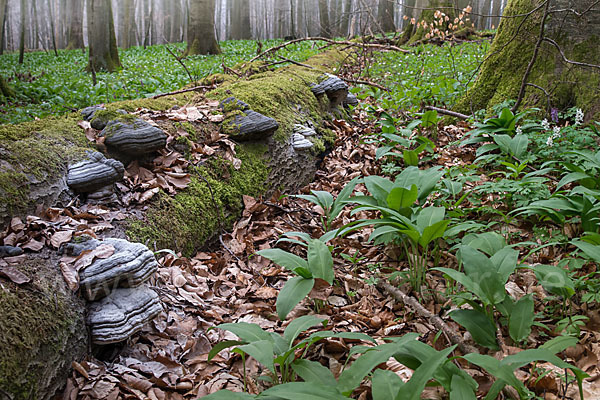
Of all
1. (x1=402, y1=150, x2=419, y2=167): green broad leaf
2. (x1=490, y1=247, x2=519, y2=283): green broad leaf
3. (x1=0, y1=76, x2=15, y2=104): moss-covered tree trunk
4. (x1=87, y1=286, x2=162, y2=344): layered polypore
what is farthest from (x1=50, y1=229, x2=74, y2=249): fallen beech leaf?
(x1=0, y1=76, x2=15, y2=104): moss-covered tree trunk

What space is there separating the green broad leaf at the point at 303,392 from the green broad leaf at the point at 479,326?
875 mm

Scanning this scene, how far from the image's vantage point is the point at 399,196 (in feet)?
9.01

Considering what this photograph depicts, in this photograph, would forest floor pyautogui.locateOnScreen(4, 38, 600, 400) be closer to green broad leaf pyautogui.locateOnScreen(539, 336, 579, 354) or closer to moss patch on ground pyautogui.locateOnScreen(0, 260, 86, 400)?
green broad leaf pyautogui.locateOnScreen(539, 336, 579, 354)

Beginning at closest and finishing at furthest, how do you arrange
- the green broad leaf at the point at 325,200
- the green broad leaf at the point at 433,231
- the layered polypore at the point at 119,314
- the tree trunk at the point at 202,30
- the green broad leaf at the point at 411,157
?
the layered polypore at the point at 119,314, the green broad leaf at the point at 433,231, the green broad leaf at the point at 325,200, the green broad leaf at the point at 411,157, the tree trunk at the point at 202,30

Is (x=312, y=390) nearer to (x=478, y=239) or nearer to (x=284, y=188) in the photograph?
(x=478, y=239)

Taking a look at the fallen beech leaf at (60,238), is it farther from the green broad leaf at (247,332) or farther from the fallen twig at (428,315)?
the fallen twig at (428,315)

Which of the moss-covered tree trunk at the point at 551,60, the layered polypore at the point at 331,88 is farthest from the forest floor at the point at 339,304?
the layered polypore at the point at 331,88

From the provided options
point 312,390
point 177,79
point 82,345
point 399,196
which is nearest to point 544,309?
point 399,196

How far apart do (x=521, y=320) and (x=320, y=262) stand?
1.07 metres

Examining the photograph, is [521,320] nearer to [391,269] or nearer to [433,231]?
[433,231]

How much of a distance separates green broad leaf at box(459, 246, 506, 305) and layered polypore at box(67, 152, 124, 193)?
2344 mm

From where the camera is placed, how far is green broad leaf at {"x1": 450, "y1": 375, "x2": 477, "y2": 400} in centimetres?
147

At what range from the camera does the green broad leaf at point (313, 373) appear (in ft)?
5.41

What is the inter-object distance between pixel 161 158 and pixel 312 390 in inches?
102
